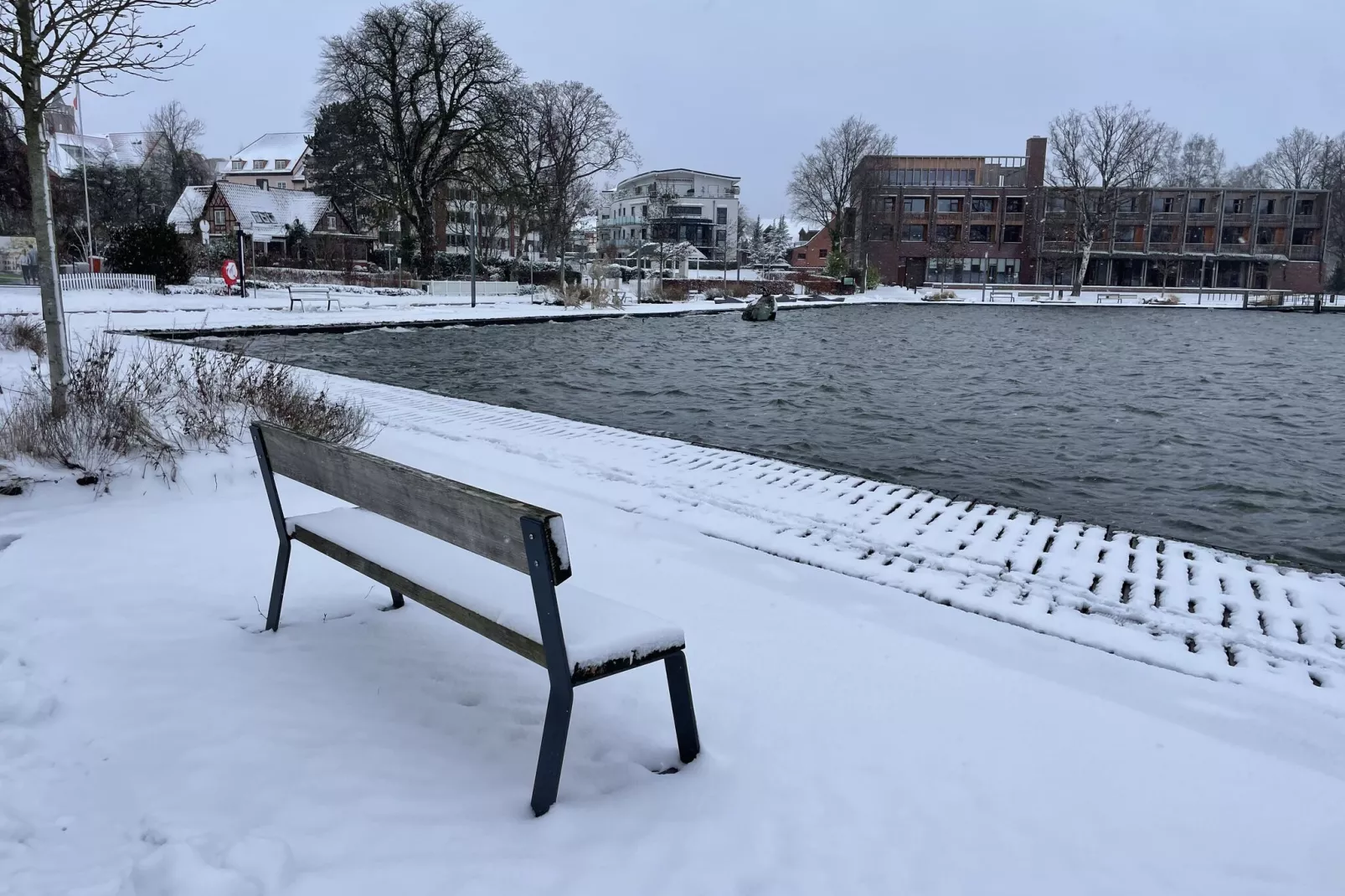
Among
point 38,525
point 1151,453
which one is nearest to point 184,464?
point 38,525

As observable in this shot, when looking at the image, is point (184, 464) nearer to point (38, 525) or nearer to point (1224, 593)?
point (38, 525)

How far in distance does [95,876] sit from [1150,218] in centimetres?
8909

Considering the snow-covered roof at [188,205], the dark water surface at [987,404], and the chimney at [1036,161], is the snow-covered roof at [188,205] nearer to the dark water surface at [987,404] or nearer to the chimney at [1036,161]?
the dark water surface at [987,404]

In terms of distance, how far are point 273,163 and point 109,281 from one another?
67.8 meters

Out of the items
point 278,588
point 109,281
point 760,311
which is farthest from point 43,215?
point 760,311

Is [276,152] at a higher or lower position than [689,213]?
higher

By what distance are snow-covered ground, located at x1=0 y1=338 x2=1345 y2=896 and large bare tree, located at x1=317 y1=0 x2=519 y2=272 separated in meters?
41.9

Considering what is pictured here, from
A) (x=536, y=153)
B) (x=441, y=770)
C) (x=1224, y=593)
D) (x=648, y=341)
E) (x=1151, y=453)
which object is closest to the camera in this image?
(x=441, y=770)

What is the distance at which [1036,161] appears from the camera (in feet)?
270

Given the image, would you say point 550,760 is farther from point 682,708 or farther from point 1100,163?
point 1100,163

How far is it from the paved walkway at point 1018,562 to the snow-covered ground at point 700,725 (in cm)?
3

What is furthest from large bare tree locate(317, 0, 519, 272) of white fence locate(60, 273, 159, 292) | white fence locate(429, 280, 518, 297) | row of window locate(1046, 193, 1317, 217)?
row of window locate(1046, 193, 1317, 217)

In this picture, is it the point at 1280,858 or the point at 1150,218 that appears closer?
the point at 1280,858

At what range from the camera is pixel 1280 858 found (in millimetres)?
2707
